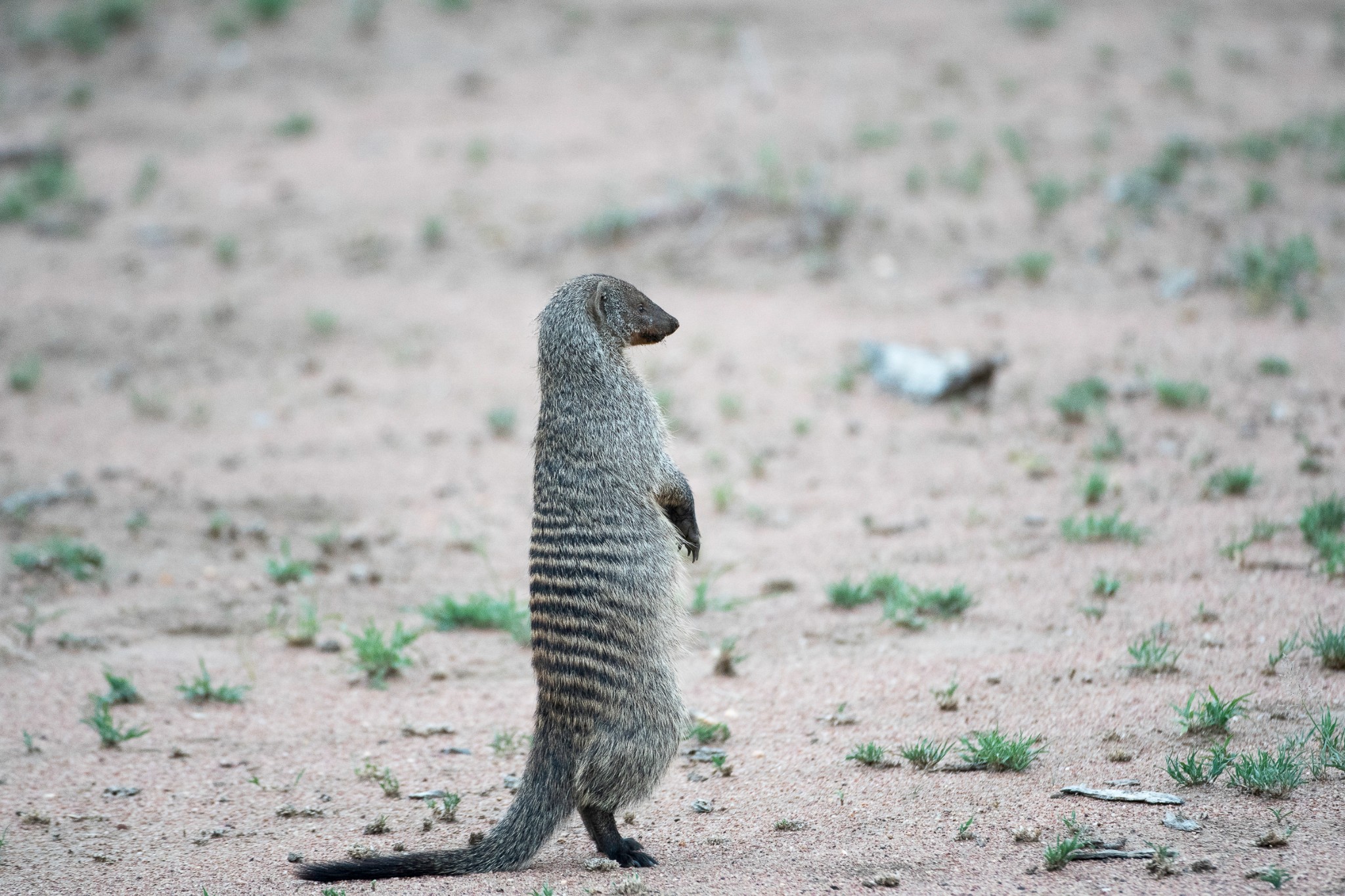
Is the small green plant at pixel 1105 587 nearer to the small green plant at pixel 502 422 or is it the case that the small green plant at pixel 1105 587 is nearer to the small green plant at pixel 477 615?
the small green plant at pixel 477 615

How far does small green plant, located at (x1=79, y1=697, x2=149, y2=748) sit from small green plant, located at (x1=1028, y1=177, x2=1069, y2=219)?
8.55 metres

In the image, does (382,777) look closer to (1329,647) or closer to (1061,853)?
(1061,853)

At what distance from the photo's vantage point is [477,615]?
582 cm

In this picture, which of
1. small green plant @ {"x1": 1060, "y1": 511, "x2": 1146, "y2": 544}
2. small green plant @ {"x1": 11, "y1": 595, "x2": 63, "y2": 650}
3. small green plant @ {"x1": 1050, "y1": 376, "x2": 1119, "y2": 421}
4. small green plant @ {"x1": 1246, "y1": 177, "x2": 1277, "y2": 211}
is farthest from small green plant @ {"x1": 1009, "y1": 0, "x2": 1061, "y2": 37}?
small green plant @ {"x1": 11, "y1": 595, "x2": 63, "y2": 650}

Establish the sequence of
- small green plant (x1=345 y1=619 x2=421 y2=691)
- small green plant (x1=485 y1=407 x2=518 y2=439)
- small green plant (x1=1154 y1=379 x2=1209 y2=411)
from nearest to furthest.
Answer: small green plant (x1=345 y1=619 x2=421 y2=691), small green plant (x1=1154 y1=379 x2=1209 y2=411), small green plant (x1=485 y1=407 x2=518 y2=439)

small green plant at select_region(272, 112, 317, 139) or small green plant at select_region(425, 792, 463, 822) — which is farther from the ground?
small green plant at select_region(272, 112, 317, 139)

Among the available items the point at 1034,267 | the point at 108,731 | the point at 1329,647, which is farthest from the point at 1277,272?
the point at 108,731

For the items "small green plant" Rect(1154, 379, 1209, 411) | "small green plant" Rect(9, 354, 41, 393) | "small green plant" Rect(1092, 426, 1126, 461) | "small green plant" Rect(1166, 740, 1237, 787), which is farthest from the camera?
"small green plant" Rect(9, 354, 41, 393)

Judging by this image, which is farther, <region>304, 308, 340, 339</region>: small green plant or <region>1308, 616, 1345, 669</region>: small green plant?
<region>304, 308, 340, 339</region>: small green plant

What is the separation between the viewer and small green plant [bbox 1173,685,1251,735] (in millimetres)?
4184

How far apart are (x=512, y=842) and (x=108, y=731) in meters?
1.96

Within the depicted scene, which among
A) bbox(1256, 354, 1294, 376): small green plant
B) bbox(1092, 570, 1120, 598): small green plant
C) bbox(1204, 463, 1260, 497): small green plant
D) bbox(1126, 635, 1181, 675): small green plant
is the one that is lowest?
bbox(1126, 635, 1181, 675): small green plant

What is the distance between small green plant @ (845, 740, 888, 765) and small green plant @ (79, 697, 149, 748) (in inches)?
107

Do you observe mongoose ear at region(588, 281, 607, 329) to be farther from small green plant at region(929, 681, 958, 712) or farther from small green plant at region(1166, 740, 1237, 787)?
small green plant at region(1166, 740, 1237, 787)
